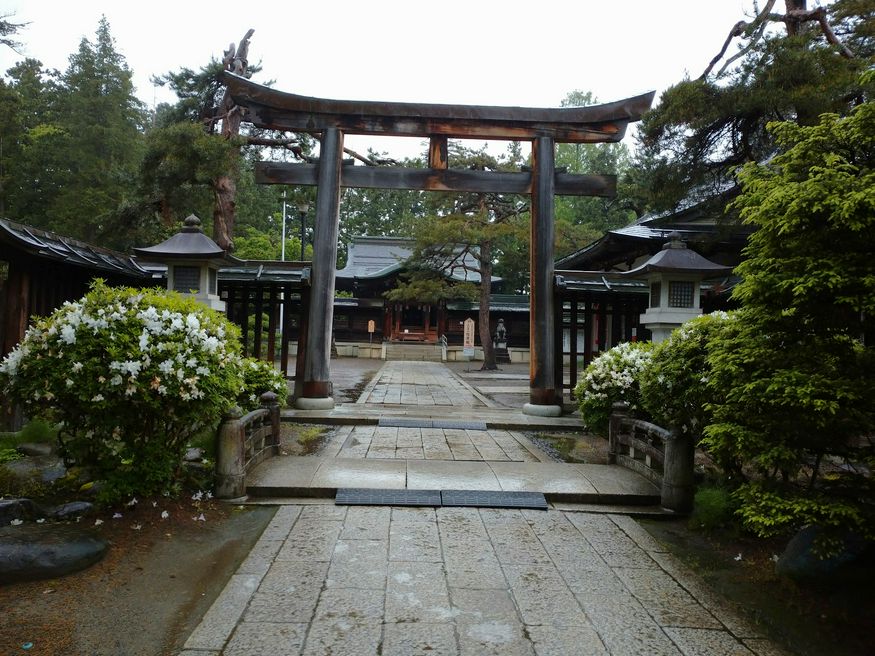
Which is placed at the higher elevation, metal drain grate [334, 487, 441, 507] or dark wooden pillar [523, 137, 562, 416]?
dark wooden pillar [523, 137, 562, 416]

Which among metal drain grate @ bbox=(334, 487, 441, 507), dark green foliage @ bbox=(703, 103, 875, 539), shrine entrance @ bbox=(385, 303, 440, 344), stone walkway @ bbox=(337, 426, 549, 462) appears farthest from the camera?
shrine entrance @ bbox=(385, 303, 440, 344)

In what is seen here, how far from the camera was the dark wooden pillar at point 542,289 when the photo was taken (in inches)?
408

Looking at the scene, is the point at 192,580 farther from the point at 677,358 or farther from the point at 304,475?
the point at 677,358

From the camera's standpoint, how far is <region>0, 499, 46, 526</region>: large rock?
4.41 meters

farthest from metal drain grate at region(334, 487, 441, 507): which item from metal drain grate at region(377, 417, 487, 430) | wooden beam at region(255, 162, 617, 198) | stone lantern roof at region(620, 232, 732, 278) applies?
wooden beam at region(255, 162, 617, 198)

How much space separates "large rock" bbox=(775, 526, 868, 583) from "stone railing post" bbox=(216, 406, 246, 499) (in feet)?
14.3

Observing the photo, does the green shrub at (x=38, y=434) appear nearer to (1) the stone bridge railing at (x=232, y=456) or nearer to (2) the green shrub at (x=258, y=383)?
(2) the green shrub at (x=258, y=383)

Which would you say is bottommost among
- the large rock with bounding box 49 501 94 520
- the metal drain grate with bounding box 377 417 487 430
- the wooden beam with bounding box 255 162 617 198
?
the large rock with bounding box 49 501 94 520

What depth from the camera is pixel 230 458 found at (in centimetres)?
538

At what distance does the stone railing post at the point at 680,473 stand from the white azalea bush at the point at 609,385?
6.38ft

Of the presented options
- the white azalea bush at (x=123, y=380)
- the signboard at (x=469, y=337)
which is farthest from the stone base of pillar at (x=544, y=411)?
the signboard at (x=469, y=337)

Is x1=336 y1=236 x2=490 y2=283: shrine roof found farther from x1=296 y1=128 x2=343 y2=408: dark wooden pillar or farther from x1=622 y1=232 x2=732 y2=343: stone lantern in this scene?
x1=622 y1=232 x2=732 y2=343: stone lantern

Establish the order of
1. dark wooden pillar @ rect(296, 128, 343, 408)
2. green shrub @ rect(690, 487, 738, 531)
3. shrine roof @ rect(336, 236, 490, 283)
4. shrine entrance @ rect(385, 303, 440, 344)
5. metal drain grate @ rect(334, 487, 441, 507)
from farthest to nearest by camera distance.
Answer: shrine roof @ rect(336, 236, 490, 283) → shrine entrance @ rect(385, 303, 440, 344) → dark wooden pillar @ rect(296, 128, 343, 408) → metal drain grate @ rect(334, 487, 441, 507) → green shrub @ rect(690, 487, 738, 531)

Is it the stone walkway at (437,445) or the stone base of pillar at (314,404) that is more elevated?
the stone base of pillar at (314,404)
